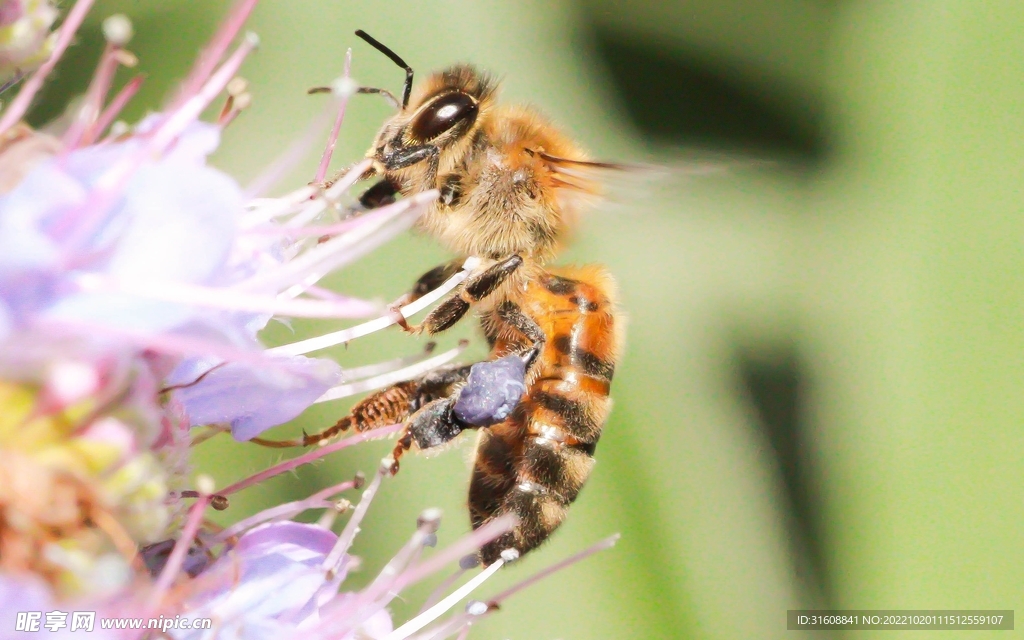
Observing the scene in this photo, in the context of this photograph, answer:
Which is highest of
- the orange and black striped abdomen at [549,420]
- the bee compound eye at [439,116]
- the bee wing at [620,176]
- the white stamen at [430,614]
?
the bee compound eye at [439,116]

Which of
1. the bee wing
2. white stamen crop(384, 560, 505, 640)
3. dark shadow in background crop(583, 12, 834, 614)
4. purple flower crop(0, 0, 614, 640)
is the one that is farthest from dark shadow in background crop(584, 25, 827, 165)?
purple flower crop(0, 0, 614, 640)

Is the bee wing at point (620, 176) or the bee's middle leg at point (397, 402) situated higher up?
the bee wing at point (620, 176)

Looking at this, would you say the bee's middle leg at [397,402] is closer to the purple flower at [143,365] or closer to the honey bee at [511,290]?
the honey bee at [511,290]

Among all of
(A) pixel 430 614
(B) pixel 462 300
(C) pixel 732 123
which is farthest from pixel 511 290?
(C) pixel 732 123

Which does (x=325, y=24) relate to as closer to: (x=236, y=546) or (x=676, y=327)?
(x=676, y=327)

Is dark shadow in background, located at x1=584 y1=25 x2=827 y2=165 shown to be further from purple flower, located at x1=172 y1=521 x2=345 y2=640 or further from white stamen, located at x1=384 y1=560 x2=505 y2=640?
purple flower, located at x1=172 y1=521 x2=345 y2=640

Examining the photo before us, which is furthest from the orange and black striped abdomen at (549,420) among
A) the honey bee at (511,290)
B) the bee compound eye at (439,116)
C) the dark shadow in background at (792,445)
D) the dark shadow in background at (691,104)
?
the dark shadow in background at (691,104)

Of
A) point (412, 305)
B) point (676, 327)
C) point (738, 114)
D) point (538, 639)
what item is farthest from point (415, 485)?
point (738, 114)

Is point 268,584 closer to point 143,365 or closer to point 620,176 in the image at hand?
point 143,365
